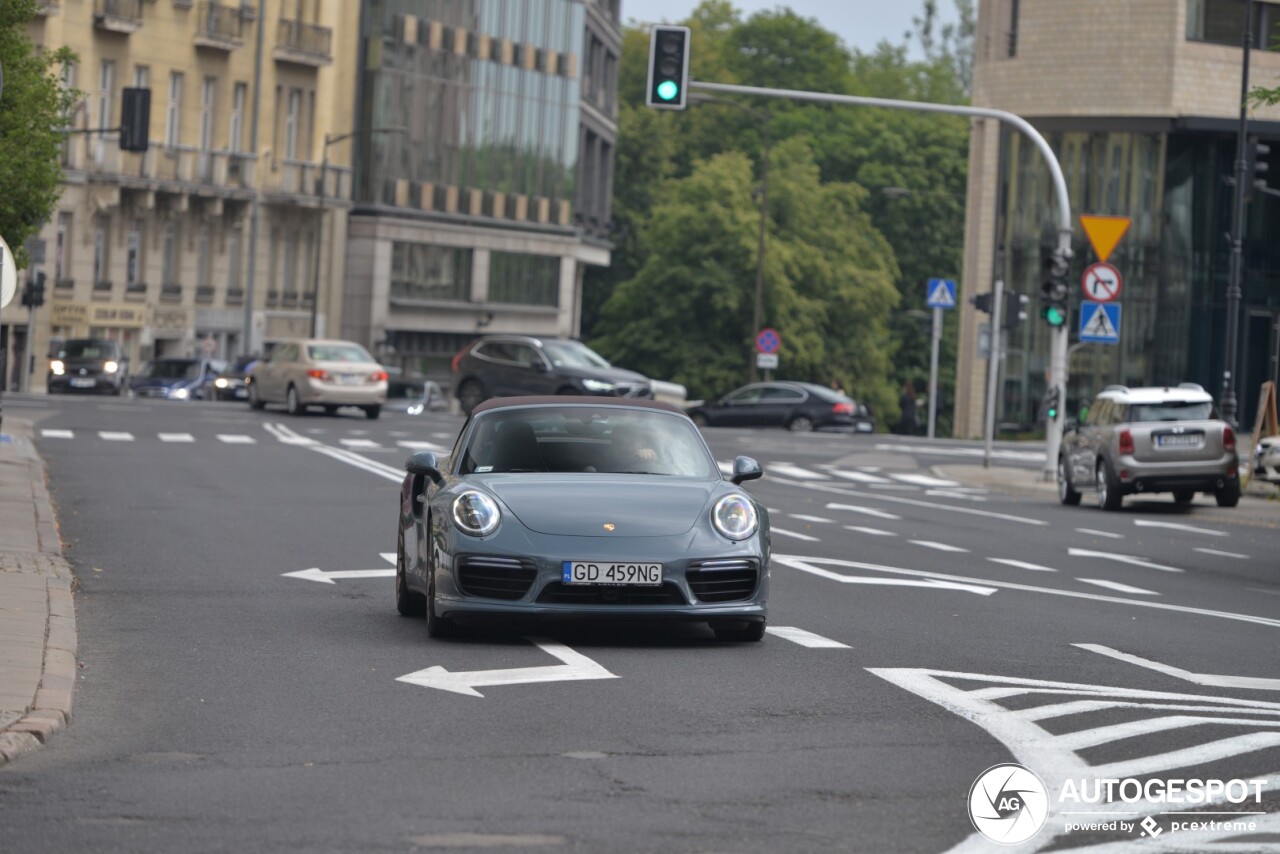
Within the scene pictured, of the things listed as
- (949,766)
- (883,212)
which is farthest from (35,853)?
(883,212)

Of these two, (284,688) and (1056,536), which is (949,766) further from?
A: (1056,536)

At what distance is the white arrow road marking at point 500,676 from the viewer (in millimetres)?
10312

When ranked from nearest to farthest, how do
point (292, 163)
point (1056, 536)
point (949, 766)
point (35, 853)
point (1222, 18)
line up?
point (35, 853), point (949, 766), point (1056, 536), point (1222, 18), point (292, 163)

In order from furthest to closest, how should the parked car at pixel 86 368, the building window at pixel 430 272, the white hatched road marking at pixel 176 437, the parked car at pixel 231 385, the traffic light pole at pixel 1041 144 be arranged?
the building window at pixel 430 272, the parked car at pixel 86 368, the parked car at pixel 231 385, the white hatched road marking at pixel 176 437, the traffic light pole at pixel 1041 144

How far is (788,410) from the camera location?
194 feet

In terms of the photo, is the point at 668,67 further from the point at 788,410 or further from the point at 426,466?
the point at 788,410

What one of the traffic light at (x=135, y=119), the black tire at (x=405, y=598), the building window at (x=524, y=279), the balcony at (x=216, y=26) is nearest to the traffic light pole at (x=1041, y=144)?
the traffic light at (x=135, y=119)

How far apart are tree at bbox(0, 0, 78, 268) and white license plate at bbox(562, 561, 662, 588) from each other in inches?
563

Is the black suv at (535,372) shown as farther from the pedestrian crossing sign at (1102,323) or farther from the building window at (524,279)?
the building window at (524,279)

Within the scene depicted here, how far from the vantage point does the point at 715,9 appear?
11550 centimetres

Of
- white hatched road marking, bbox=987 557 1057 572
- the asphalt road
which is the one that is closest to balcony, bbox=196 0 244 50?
the asphalt road

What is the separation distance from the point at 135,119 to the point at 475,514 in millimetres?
35835

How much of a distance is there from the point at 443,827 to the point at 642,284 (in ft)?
247

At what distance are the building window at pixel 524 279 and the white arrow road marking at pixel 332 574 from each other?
230 feet
